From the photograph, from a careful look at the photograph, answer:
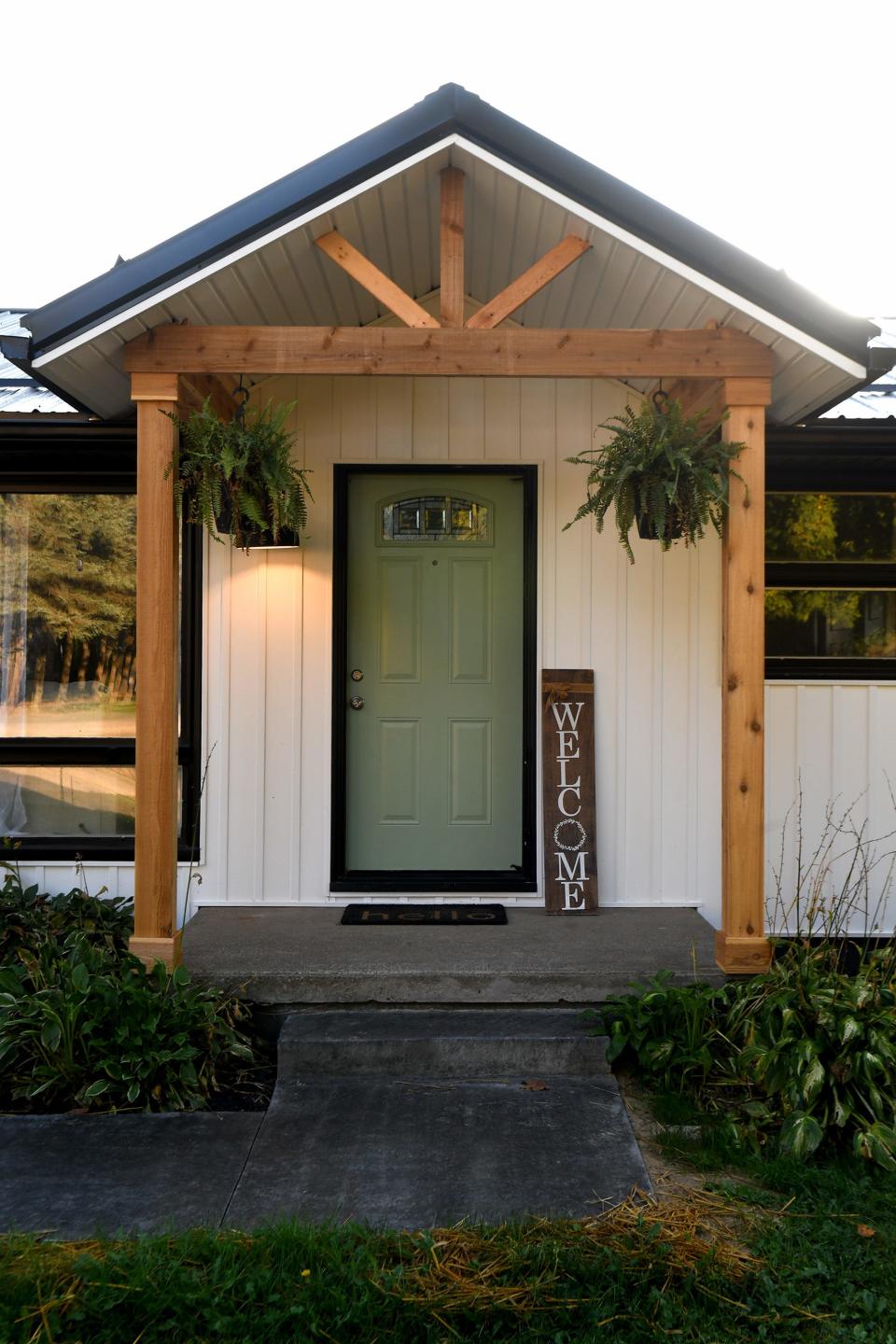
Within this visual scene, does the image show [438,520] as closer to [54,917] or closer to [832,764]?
[832,764]

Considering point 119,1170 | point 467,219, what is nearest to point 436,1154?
point 119,1170

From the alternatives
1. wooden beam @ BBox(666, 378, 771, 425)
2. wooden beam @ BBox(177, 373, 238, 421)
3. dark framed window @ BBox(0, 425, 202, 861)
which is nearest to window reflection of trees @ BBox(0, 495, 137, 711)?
dark framed window @ BBox(0, 425, 202, 861)

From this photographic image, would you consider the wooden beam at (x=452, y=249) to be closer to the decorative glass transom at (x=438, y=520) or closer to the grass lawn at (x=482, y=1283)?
the decorative glass transom at (x=438, y=520)

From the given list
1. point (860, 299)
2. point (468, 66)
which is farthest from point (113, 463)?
point (468, 66)

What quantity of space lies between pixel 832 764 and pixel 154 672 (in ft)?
11.0

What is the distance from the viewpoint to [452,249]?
3965 millimetres

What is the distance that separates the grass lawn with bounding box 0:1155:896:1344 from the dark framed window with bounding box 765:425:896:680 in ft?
9.85

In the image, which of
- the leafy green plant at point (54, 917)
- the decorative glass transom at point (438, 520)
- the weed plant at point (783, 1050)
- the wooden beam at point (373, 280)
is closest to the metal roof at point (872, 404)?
the decorative glass transom at point (438, 520)

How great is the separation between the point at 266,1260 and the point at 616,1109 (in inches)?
53.5

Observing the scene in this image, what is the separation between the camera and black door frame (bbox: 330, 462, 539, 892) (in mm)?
5113

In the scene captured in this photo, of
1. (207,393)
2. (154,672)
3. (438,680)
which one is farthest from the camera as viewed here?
(438,680)

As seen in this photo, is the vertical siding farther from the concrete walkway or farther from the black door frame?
the concrete walkway

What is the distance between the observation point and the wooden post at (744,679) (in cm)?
405

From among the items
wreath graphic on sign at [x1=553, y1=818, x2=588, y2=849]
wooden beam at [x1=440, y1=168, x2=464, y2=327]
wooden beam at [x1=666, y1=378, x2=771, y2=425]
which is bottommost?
wreath graphic on sign at [x1=553, y1=818, x2=588, y2=849]
